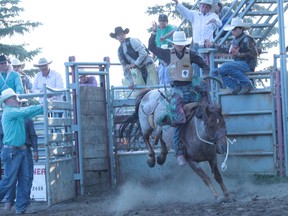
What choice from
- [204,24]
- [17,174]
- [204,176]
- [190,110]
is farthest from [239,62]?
[17,174]

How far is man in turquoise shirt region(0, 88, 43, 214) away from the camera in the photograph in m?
11.0

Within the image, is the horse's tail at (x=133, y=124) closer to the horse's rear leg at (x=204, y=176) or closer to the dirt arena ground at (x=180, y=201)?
the dirt arena ground at (x=180, y=201)

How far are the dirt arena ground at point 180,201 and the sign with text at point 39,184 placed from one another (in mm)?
170

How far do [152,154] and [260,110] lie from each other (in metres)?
1.93

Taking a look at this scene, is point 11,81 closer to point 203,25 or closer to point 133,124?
point 133,124

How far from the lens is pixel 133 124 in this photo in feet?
42.1

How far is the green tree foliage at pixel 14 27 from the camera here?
105ft

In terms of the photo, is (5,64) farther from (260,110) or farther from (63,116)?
(260,110)

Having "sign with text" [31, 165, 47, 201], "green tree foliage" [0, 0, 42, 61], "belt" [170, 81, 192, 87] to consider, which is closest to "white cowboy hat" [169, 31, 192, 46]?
"belt" [170, 81, 192, 87]

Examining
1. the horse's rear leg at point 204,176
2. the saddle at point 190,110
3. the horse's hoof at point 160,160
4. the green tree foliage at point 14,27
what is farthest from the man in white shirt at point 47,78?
the green tree foliage at point 14,27

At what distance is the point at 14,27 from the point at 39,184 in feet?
71.2

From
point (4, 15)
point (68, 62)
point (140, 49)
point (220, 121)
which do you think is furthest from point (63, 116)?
point (4, 15)

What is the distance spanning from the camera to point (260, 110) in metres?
11.9

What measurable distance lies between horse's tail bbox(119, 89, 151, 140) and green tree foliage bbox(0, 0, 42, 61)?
19804 mm
